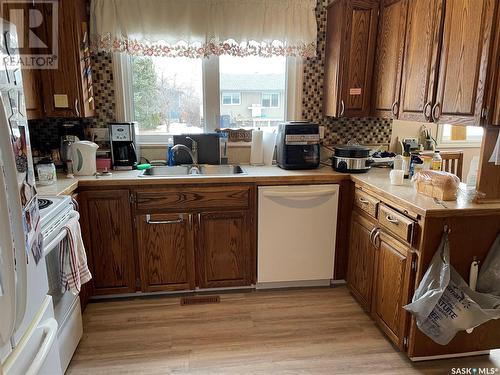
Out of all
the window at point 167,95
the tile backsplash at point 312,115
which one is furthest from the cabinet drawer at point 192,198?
the tile backsplash at point 312,115

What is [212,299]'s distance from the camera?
262cm

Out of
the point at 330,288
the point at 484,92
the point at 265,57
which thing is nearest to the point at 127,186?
the point at 265,57

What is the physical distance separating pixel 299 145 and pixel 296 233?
636mm

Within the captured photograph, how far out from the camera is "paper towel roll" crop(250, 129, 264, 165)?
9.59 feet

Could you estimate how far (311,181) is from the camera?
101 inches

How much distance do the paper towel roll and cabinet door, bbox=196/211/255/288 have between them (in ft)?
1.84

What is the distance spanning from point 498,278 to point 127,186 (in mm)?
2137

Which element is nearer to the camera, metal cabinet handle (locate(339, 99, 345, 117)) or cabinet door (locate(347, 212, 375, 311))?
cabinet door (locate(347, 212, 375, 311))

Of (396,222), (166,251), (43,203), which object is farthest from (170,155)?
(396,222)

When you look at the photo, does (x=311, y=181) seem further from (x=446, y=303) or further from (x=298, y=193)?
(x=446, y=303)

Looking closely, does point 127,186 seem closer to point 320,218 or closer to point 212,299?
point 212,299

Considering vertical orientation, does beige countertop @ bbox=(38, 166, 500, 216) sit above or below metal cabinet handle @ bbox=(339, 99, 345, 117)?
below

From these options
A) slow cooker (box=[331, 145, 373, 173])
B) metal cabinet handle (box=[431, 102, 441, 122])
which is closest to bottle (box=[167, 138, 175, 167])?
slow cooker (box=[331, 145, 373, 173])

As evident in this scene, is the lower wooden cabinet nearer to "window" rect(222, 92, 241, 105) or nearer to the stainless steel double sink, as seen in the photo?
the stainless steel double sink
